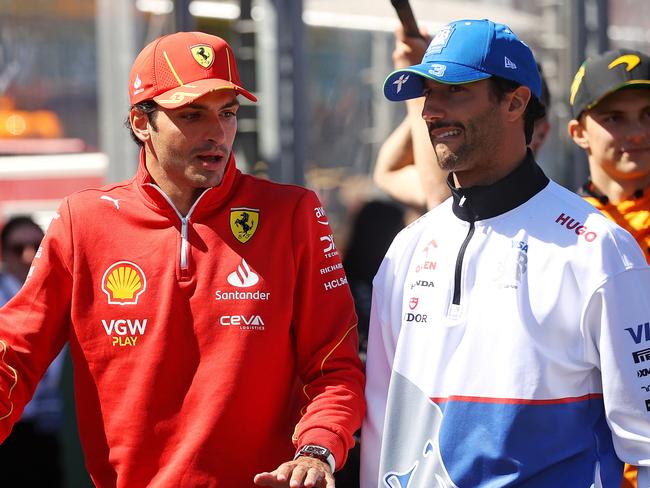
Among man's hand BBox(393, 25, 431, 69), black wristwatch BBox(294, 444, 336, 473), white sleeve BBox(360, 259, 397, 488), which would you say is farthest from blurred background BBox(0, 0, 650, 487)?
black wristwatch BBox(294, 444, 336, 473)

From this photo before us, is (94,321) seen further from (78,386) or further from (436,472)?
(436,472)

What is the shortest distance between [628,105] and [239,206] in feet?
4.36

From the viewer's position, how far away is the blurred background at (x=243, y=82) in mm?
5383

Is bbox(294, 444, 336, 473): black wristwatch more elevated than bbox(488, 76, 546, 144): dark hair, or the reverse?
bbox(488, 76, 546, 144): dark hair

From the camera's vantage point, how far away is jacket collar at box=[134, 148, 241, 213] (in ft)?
9.16

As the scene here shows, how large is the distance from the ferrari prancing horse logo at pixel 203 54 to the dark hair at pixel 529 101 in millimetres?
732

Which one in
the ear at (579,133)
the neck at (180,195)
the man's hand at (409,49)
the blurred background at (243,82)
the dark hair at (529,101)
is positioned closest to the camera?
the dark hair at (529,101)

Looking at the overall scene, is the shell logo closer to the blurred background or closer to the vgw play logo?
the vgw play logo

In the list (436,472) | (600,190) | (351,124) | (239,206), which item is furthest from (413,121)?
(351,124)

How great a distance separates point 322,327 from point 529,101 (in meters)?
0.76

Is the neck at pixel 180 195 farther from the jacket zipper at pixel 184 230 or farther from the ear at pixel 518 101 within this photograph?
the ear at pixel 518 101

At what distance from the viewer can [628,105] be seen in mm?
3369

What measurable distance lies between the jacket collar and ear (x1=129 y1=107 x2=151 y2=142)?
124 millimetres

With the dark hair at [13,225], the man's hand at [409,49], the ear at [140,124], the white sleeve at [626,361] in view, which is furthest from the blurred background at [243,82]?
the white sleeve at [626,361]
